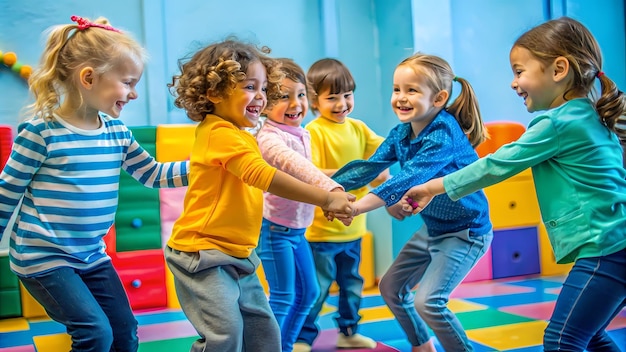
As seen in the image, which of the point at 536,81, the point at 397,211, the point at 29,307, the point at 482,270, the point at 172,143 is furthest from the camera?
the point at 482,270

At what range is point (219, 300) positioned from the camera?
1833 millimetres

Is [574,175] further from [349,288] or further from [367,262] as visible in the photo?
[367,262]

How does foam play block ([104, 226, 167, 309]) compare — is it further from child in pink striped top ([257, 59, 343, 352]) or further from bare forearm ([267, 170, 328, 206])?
bare forearm ([267, 170, 328, 206])

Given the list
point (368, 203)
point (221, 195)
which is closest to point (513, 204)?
point (368, 203)

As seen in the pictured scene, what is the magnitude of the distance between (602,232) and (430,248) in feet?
2.20

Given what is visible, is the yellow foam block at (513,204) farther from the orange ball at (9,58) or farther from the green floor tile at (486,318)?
the orange ball at (9,58)

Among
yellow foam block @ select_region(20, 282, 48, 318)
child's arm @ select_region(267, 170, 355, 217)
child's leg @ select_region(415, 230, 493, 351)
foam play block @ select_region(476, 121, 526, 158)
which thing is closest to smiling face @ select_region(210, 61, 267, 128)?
child's arm @ select_region(267, 170, 355, 217)

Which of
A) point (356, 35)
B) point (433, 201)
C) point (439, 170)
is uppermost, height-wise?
point (356, 35)

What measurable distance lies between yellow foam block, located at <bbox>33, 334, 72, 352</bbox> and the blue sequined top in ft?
5.37

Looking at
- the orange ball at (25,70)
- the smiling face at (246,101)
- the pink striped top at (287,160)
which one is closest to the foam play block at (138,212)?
the orange ball at (25,70)

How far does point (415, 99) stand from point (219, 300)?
102 centimetres

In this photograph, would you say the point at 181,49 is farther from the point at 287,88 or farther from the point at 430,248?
the point at 430,248

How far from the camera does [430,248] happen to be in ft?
7.86

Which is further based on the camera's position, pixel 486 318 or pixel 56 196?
pixel 486 318
